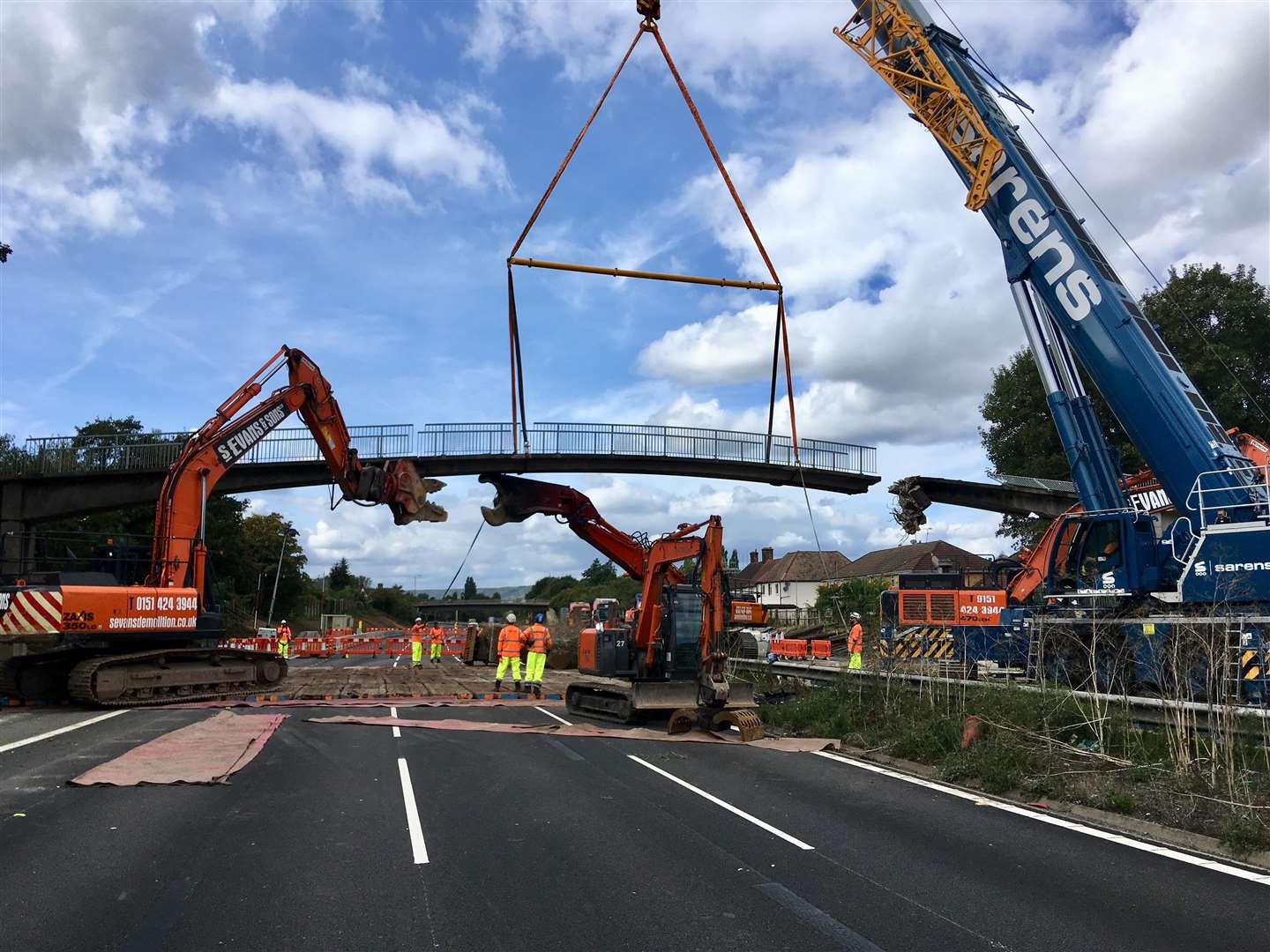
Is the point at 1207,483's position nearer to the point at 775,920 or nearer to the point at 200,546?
the point at 775,920

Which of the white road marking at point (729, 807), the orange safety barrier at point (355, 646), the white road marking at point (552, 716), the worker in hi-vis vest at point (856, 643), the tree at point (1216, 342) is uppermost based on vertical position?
the tree at point (1216, 342)

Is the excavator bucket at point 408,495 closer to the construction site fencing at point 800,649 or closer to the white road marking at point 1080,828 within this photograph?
the white road marking at point 1080,828

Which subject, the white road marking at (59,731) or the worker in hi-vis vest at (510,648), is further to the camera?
the worker in hi-vis vest at (510,648)

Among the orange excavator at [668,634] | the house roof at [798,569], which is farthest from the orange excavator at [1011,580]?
the house roof at [798,569]

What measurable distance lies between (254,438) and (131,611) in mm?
4529

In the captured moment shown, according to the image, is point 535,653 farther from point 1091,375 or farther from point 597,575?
point 597,575

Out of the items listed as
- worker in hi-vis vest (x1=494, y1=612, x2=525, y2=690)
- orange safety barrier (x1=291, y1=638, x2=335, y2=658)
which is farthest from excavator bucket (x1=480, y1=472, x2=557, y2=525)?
orange safety barrier (x1=291, y1=638, x2=335, y2=658)

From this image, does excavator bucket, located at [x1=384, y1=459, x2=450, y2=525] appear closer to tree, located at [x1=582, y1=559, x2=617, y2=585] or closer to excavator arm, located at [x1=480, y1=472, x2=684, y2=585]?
excavator arm, located at [x1=480, y1=472, x2=684, y2=585]

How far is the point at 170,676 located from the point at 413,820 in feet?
39.4

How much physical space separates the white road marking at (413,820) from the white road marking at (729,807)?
2.98 meters

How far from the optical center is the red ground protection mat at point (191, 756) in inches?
394

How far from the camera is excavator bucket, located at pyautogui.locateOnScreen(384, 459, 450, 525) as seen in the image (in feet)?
70.6

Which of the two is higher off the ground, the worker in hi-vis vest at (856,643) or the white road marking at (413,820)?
the worker in hi-vis vest at (856,643)

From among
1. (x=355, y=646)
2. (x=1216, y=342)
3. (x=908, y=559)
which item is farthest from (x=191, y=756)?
(x=908, y=559)
